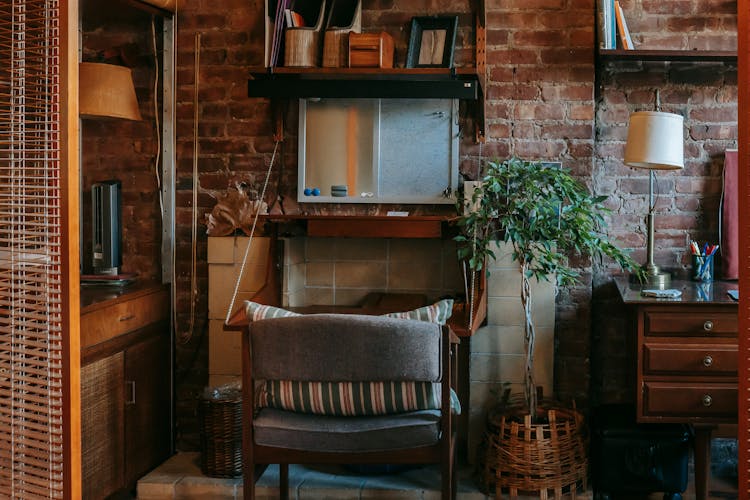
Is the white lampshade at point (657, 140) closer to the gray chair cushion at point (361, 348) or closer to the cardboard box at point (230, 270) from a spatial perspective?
the gray chair cushion at point (361, 348)

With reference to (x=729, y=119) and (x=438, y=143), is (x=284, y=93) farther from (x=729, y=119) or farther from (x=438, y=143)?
(x=729, y=119)

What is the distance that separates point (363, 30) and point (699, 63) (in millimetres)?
1487

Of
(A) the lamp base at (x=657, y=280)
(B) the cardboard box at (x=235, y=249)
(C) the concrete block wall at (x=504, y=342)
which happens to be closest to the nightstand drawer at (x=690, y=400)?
(A) the lamp base at (x=657, y=280)

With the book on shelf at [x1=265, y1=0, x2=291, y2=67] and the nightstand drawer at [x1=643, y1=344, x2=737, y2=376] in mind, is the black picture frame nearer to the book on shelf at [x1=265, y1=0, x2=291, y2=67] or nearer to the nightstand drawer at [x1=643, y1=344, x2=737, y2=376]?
the book on shelf at [x1=265, y1=0, x2=291, y2=67]

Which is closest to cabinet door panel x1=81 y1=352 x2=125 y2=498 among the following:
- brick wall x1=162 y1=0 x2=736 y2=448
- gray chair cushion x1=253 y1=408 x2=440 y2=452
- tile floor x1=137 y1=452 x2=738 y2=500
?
tile floor x1=137 y1=452 x2=738 y2=500

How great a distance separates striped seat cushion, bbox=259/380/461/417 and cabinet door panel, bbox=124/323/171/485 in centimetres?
103

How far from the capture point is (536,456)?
10.8 feet

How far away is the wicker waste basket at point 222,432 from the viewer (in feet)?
11.5

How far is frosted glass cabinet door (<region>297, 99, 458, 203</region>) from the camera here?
379cm

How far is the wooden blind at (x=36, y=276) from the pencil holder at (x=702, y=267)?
2553 mm

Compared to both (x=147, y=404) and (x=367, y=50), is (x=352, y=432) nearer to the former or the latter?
(x=147, y=404)

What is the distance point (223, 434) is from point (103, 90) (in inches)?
60.0

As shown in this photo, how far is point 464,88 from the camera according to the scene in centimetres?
339

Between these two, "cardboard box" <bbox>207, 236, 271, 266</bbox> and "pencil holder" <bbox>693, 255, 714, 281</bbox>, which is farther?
"cardboard box" <bbox>207, 236, 271, 266</bbox>
